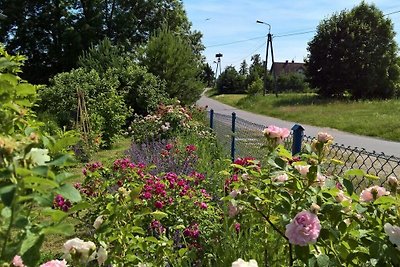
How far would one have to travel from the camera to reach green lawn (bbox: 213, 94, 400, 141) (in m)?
16.2

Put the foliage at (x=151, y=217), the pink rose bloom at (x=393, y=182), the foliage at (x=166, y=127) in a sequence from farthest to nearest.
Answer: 1. the foliage at (x=166, y=127)
2. the foliage at (x=151, y=217)
3. the pink rose bloom at (x=393, y=182)

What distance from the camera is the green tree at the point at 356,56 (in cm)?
3108

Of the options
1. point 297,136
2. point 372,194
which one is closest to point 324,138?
point 372,194

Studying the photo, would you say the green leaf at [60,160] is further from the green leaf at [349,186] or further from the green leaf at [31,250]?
the green leaf at [349,186]

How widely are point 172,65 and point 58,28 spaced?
14.2 metres

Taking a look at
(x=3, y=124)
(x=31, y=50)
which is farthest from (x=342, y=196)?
(x=31, y=50)

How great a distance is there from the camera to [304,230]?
1.36 meters

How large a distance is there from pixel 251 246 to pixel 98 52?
17.0 m

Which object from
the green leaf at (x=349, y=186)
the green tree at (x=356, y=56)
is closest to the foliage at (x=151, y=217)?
the green leaf at (x=349, y=186)

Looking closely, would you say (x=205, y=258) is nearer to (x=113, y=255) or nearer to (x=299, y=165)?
(x=113, y=255)

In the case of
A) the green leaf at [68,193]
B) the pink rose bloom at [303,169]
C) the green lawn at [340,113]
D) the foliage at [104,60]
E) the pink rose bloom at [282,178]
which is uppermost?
the foliage at [104,60]

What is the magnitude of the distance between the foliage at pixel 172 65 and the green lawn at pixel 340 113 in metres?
6.14

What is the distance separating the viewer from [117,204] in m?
1.80

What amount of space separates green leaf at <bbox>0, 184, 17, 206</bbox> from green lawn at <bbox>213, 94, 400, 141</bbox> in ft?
48.7
